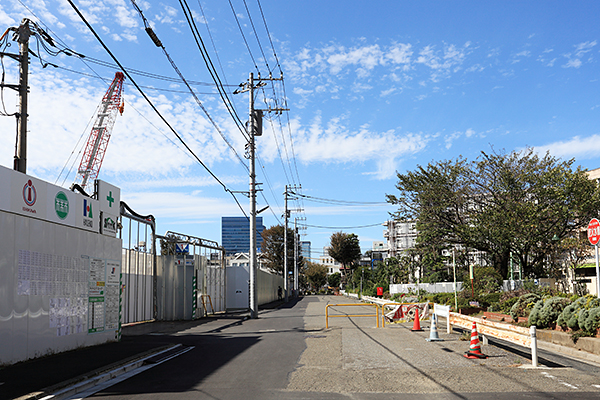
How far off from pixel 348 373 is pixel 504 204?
2590 centimetres

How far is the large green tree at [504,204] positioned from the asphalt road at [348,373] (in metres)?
18.8

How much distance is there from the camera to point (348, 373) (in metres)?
9.56

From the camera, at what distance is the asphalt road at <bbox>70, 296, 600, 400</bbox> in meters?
7.77

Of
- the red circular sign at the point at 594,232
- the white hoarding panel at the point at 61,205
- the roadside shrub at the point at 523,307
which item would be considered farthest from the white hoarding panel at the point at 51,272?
the red circular sign at the point at 594,232

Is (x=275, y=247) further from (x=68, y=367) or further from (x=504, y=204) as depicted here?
(x=68, y=367)

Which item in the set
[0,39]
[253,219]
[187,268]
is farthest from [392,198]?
[0,39]

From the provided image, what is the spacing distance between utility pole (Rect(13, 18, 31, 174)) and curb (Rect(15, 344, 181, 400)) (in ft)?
20.7

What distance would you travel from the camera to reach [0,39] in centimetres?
1463

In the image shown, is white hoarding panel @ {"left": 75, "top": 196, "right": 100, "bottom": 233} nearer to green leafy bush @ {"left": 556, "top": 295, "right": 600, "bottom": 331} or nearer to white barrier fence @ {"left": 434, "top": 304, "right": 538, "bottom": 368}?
white barrier fence @ {"left": 434, "top": 304, "right": 538, "bottom": 368}

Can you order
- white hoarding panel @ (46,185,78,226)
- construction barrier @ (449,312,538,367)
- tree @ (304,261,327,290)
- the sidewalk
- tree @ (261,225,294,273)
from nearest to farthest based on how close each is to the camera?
the sidewalk < construction barrier @ (449,312,538,367) < white hoarding panel @ (46,185,78,226) < tree @ (261,225,294,273) < tree @ (304,261,327,290)

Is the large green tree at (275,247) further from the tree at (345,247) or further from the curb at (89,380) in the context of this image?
the curb at (89,380)

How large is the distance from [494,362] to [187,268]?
16.7 m

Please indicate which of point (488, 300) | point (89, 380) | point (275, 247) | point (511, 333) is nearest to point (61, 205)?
point (89, 380)

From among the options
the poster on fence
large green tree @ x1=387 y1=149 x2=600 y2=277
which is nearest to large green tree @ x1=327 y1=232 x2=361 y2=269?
large green tree @ x1=387 y1=149 x2=600 y2=277
